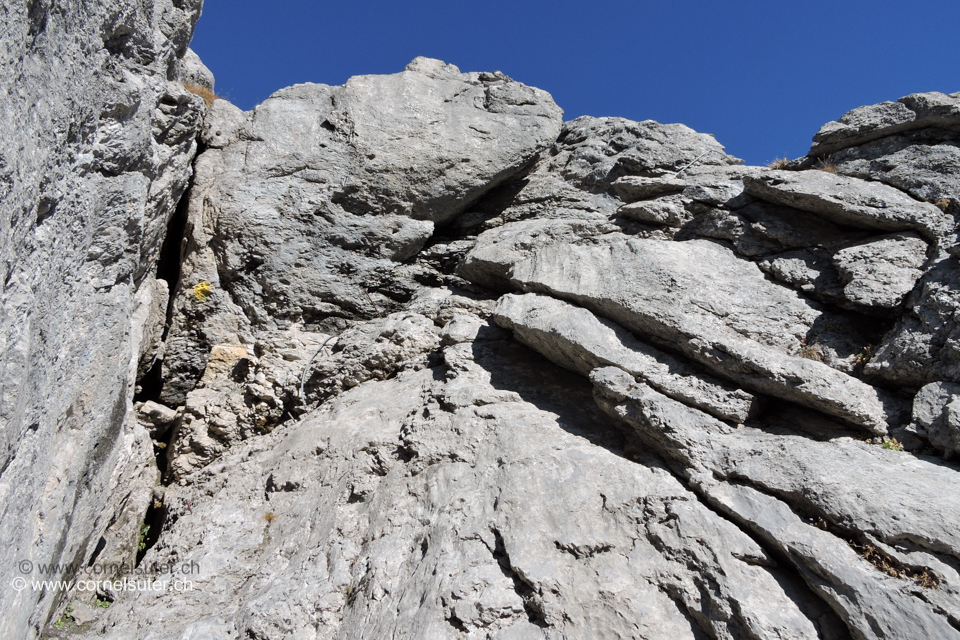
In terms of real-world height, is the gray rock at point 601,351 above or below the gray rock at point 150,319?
Answer: above

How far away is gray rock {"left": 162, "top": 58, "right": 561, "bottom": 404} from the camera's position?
11555 mm

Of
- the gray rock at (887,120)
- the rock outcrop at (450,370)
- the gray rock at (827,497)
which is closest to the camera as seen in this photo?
the gray rock at (827,497)

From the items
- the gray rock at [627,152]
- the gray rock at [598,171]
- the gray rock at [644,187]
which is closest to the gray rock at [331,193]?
the gray rock at [598,171]

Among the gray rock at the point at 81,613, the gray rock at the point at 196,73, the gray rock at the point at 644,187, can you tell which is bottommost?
the gray rock at the point at 81,613

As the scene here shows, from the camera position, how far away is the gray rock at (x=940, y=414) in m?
6.46

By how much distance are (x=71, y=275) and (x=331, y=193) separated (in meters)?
6.59

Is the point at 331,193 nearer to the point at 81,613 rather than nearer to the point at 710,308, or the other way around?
the point at 710,308

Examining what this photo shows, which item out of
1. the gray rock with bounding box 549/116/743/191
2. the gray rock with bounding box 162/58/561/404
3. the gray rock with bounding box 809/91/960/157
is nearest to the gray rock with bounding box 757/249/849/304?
the gray rock with bounding box 809/91/960/157

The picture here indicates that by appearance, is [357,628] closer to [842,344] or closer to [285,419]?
[285,419]

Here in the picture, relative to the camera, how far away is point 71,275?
638cm

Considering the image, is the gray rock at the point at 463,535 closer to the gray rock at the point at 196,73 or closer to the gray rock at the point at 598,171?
the gray rock at the point at 598,171

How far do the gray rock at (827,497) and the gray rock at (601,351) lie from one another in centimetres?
26

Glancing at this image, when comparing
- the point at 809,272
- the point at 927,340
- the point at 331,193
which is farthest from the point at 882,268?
the point at 331,193

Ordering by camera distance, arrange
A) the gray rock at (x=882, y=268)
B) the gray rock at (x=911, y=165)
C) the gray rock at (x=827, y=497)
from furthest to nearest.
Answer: the gray rock at (x=911, y=165) < the gray rock at (x=882, y=268) < the gray rock at (x=827, y=497)
